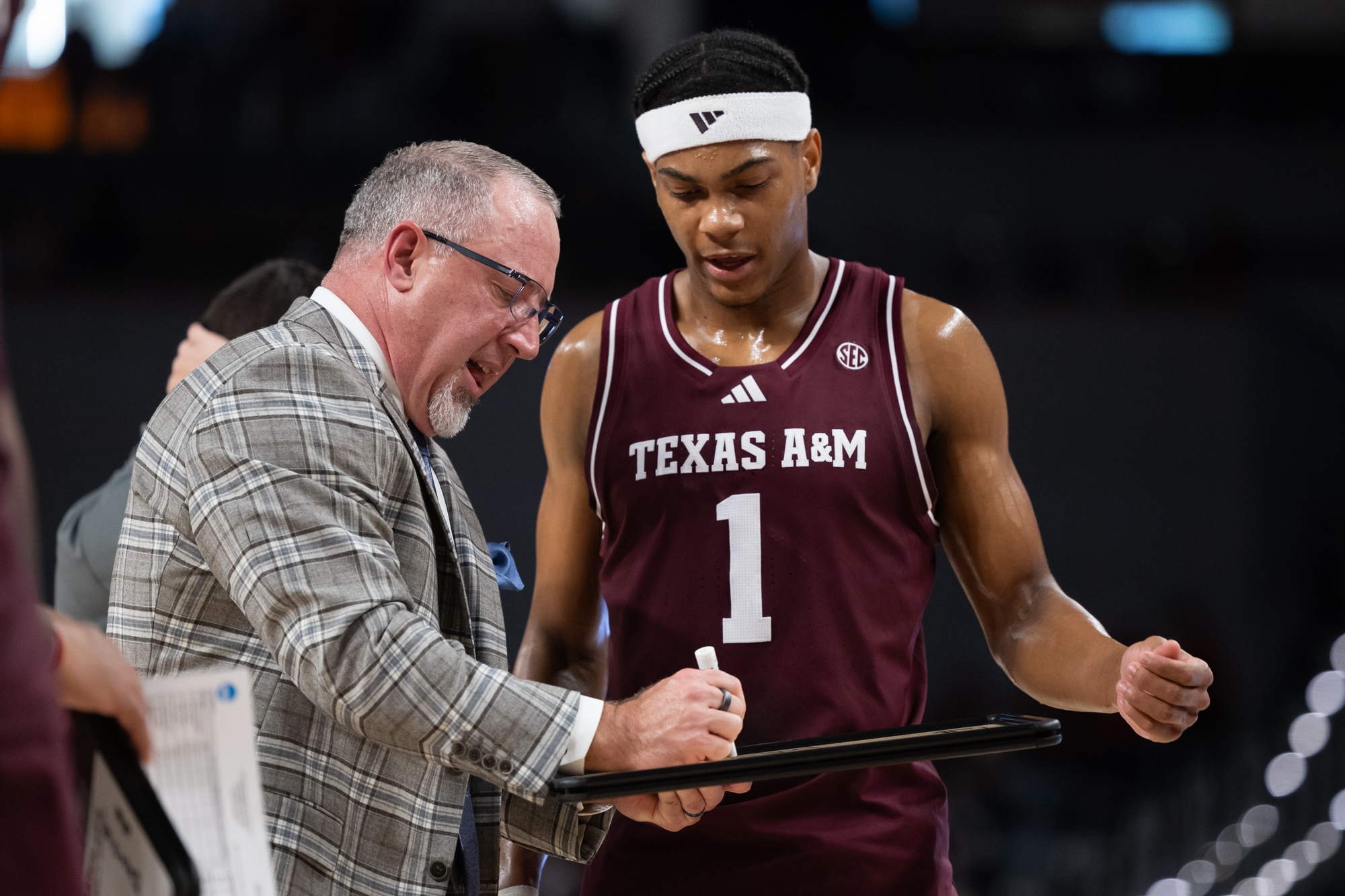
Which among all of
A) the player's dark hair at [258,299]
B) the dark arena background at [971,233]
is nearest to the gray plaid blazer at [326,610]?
the player's dark hair at [258,299]

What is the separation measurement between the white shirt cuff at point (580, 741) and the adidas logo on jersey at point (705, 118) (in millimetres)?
999

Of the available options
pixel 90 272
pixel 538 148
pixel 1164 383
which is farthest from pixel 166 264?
pixel 1164 383

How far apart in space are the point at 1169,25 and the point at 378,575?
11561mm

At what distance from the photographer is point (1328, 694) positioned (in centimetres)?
600

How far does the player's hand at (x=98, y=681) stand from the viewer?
1314 mm

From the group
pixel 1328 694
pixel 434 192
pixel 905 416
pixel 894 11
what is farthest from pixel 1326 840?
pixel 894 11

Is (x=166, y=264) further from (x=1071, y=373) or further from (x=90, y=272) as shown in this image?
(x=1071, y=373)

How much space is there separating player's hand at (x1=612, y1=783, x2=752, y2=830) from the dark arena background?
18.1 feet

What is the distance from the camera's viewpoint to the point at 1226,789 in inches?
280

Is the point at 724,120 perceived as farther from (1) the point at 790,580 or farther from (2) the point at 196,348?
(2) the point at 196,348

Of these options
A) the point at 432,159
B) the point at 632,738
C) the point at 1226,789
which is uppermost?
the point at 432,159

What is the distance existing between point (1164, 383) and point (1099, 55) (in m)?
3.17

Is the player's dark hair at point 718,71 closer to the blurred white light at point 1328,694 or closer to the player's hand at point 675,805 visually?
the player's hand at point 675,805

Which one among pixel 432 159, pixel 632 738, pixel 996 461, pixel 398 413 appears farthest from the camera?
pixel 996 461
